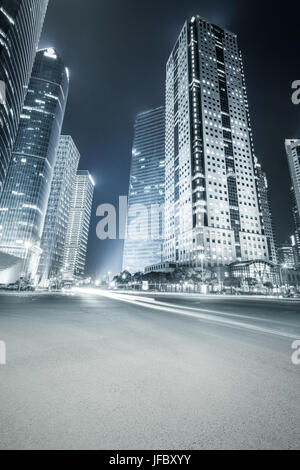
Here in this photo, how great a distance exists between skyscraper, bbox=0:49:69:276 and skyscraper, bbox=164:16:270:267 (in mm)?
80297

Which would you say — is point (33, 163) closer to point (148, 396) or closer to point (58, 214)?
point (58, 214)

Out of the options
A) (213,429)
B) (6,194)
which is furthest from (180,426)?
(6,194)

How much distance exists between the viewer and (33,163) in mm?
134375

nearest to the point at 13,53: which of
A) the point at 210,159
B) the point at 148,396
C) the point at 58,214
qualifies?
the point at 58,214

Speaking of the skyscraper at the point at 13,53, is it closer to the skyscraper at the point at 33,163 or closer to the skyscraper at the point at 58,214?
the skyscraper at the point at 33,163

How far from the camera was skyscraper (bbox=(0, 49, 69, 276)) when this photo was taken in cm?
12094

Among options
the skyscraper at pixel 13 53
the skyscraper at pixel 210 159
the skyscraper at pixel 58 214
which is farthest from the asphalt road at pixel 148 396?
the skyscraper at pixel 58 214

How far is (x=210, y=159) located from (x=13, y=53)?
10211 centimetres

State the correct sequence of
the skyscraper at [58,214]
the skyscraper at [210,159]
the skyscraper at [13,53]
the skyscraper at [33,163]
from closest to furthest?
1. the skyscraper at [13,53]
2. the skyscraper at [210,159]
3. the skyscraper at [33,163]
4. the skyscraper at [58,214]

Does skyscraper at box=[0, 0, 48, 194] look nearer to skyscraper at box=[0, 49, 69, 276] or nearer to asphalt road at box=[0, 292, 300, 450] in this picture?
skyscraper at box=[0, 49, 69, 276]

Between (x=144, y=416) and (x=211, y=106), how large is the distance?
6426 inches

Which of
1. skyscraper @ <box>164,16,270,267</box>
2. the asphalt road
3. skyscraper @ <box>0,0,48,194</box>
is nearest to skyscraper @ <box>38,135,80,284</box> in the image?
skyscraper @ <box>0,0,48,194</box>

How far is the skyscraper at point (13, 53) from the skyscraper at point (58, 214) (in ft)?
218

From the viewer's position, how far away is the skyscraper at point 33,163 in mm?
120938
